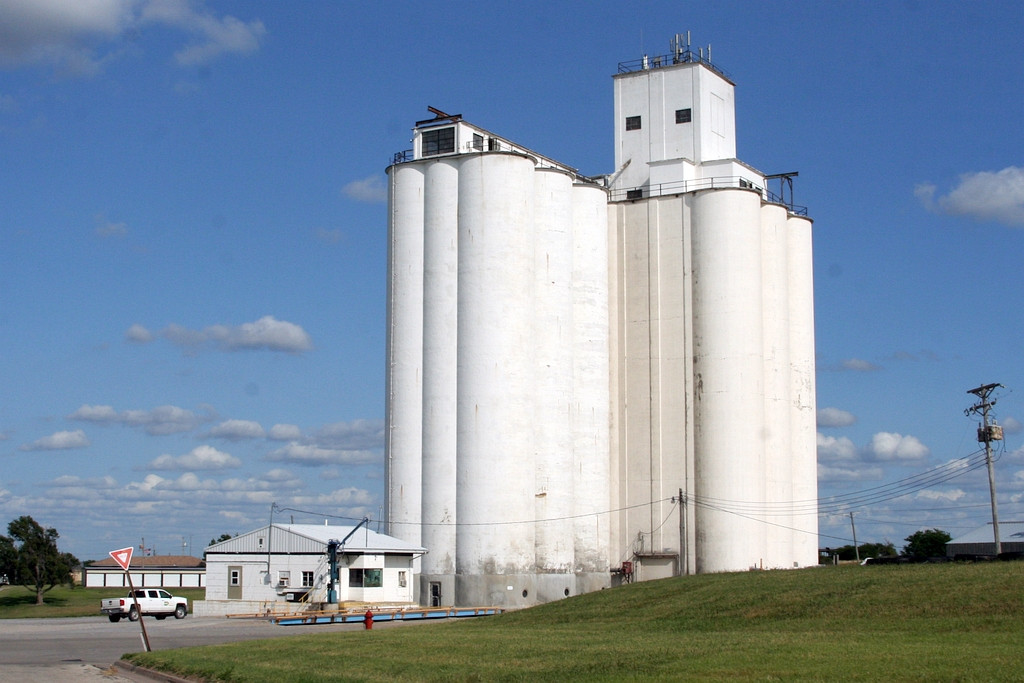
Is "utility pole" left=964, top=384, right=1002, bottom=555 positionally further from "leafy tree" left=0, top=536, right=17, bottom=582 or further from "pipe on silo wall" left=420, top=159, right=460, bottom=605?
"leafy tree" left=0, top=536, right=17, bottom=582

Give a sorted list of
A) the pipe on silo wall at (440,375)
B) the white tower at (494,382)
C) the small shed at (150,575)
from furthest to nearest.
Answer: the small shed at (150,575) → the pipe on silo wall at (440,375) → the white tower at (494,382)

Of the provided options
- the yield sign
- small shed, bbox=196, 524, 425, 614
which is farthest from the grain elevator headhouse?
the yield sign

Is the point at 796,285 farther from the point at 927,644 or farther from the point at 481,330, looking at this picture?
the point at 927,644

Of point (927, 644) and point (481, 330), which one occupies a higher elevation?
point (481, 330)

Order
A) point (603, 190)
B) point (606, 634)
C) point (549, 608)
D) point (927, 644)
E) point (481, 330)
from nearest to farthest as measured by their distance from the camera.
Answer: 1. point (927, 644)
2. point (606, 634)
3. point (549, 608)
4. point (481, 330)
5. point (603, 190)

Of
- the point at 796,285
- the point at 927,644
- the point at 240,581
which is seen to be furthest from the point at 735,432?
the point at 927,644

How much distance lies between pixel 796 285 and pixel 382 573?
31.9 metres

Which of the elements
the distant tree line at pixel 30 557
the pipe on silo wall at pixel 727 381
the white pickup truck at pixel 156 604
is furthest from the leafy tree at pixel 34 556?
the pipe on silo wall at pixel 727 381

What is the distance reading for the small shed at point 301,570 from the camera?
61.5m

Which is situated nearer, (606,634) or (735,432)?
(606,634)

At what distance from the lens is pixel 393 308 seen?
216 ft

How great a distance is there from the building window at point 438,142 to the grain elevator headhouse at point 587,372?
0.09m

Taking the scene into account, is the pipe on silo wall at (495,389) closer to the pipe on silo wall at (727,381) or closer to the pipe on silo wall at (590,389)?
the pipe on silo wall at (590,389)

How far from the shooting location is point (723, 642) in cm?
2712
